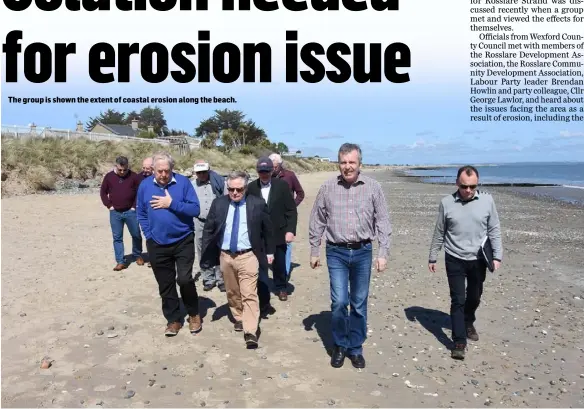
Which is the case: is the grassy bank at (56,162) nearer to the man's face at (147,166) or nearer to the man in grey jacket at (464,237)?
the man's face at (147,166)

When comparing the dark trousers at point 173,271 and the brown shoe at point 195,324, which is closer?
the dark trousers at point 173,271

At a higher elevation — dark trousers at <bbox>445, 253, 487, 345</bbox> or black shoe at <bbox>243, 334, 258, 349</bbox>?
dark trousers at <bbox>445, 253, 487, 345</bbox>

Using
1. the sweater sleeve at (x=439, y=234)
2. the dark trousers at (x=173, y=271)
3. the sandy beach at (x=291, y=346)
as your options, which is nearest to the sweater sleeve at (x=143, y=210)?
the dark trousers at (x=173, y=271)

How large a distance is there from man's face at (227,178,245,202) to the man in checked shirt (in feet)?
2.96

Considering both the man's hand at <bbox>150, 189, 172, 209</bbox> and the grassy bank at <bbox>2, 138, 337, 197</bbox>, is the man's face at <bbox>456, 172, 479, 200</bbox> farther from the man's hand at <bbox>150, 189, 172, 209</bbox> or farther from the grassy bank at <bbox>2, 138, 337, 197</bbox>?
the grassy bank at <bbox>2, 138, 337, 197</bbox>

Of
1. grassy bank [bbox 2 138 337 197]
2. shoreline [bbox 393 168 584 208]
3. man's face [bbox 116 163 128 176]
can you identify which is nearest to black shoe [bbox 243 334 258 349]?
man's face [bbox 116 163 128 176]

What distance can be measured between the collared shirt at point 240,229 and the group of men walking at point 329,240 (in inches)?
0.4

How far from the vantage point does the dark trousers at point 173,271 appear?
5.28 metres

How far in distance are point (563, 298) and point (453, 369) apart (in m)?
3.41

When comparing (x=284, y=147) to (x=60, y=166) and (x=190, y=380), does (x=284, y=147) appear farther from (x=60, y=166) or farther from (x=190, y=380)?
(x=190, y=380)

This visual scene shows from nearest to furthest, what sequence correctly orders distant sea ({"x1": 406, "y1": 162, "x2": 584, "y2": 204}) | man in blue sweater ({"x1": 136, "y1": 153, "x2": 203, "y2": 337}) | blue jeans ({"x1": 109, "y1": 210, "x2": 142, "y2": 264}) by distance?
man in blue sweater ({"x1": 136, "y1": 153, "x2": 203, "y2": 337}), blue jeans ({"x1": 109, "y1": 210, "x2": 142, "y2": 264}), distant sea ({"x1": 406, "y1": 162, "x2": 584, "y2": 204})

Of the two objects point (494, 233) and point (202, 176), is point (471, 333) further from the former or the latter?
point (202, 176)

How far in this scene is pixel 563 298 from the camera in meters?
6.93

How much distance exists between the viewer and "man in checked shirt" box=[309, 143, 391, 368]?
4.47 meters
